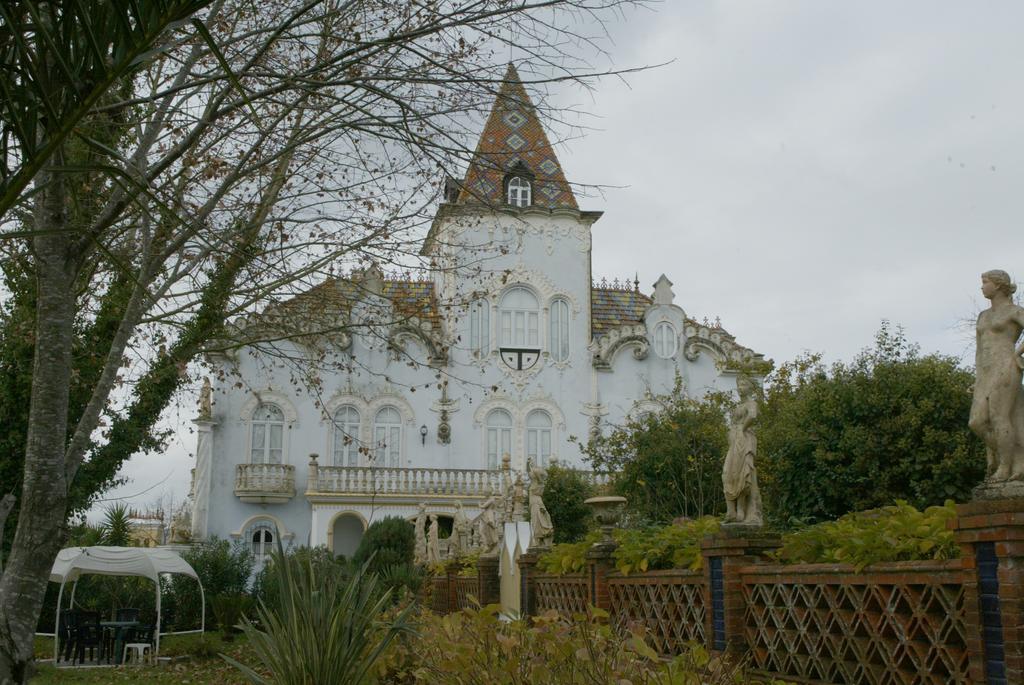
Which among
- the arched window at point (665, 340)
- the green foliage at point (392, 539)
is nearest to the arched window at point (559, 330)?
the arched window at point (665, 340)

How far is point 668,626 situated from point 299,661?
13.5 ft

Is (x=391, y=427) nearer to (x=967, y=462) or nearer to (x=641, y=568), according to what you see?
(x=967, y=462)

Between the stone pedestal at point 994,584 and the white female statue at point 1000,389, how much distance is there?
0.21 meters

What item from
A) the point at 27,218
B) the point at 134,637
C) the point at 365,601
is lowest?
the point at 134,637

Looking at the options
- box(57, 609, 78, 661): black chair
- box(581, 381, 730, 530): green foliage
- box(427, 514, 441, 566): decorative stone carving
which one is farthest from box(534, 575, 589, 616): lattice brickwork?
box(581, 381, 730, 530): green foliage

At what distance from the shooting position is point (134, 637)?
19.8m

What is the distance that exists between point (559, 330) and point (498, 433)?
164 inches

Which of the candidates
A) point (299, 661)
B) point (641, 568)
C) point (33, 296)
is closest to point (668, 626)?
point (641, 568)

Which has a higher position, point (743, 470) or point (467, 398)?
point (467, 398)

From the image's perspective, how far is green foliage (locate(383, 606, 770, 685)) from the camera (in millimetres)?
5278

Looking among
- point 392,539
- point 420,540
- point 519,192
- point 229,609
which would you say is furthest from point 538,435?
point 229,609

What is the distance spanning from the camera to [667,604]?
9977 mm

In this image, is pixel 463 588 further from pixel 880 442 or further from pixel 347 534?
pixel 347 534

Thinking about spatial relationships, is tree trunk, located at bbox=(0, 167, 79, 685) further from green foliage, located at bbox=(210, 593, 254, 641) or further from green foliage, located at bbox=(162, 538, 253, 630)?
green foliage, located at bbox=(162, 538, 253, 630)
